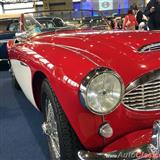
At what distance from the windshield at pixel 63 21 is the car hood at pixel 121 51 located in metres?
1.04

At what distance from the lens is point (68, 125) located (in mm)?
2146

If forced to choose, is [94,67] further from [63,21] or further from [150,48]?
[63,21]

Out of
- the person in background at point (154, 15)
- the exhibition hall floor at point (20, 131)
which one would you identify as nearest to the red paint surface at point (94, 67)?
the exhibition hall floor at point (20, 131)

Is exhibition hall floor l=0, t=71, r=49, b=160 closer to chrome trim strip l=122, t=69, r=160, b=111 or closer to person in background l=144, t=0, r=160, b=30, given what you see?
chrome trim strip l=122, t=69, r=160, b=111

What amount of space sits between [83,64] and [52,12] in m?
2.55

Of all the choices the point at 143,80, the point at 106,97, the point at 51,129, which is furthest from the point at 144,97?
the point at 51,129

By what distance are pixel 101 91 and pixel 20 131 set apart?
185 centimetres

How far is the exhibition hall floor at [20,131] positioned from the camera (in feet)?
9.87

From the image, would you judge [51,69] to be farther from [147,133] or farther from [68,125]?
→ [147,133]

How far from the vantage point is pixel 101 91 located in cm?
194

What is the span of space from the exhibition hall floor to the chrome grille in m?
1.15

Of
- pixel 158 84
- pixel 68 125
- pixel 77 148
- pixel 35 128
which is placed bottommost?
pixel 35 128

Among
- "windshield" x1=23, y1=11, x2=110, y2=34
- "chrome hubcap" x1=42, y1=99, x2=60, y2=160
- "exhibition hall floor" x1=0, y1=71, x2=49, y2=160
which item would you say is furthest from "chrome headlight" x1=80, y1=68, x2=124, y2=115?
"windshield" x1=23, y1=11, x2=110, y2=34

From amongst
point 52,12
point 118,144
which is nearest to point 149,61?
point 118,144
